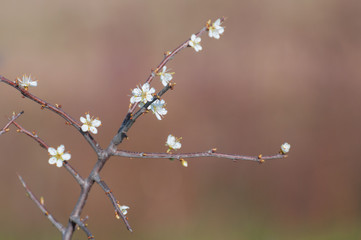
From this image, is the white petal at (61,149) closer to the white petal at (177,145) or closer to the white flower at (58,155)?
the white flower at (58,155)

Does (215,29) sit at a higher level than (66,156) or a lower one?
higher

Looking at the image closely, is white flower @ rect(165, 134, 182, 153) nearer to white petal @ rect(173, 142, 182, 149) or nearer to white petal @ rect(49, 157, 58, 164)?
white petal @ rect(173, 142, 182, 149)

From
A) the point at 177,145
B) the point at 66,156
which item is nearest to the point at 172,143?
the point at 177,145

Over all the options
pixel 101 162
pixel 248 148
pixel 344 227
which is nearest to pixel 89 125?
pixel 101 162

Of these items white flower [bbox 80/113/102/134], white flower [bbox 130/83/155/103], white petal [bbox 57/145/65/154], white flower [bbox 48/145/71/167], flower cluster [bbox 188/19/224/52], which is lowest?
white flower [bbox 48/145/71/167]

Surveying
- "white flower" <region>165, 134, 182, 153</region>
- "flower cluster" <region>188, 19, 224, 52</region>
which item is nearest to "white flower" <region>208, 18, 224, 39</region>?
"flower cluster" <region>188, 19, 224, 52</region>

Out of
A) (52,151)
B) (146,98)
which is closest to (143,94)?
(146,98)

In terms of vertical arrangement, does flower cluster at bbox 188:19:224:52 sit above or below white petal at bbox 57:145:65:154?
above

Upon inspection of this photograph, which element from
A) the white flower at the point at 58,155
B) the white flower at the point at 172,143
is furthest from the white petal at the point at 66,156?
the white flower at the point at 172,143

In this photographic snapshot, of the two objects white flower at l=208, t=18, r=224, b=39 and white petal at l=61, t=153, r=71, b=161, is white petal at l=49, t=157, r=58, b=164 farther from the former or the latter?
white flower at l=208, t=18, r=224, b=39

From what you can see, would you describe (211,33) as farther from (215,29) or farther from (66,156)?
(66,156)
